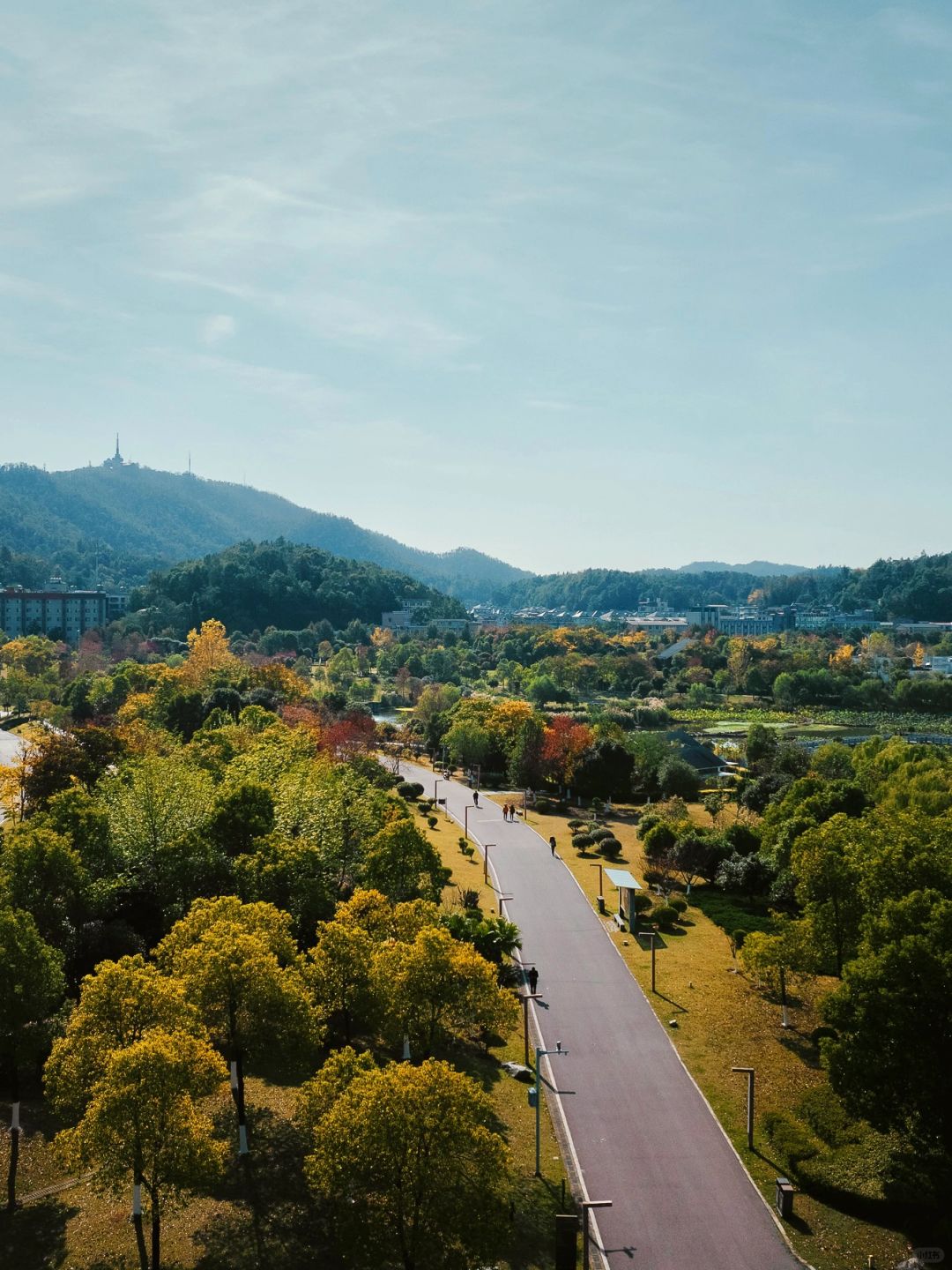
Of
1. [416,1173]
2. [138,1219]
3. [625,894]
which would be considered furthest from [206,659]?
[416,1173]

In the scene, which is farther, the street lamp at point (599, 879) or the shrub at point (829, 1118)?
the street lamp at point (599, 879)

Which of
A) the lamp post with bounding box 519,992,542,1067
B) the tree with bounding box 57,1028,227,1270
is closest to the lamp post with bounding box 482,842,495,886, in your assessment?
the lamp post with bounding box 519,992,542,1067

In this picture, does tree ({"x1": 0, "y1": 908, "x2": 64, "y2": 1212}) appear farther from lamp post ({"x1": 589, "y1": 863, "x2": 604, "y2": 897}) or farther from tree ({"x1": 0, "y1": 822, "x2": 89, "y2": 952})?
lamp post ({"x1": 589, "y1": 863, "x2": 604, "y2": 897})

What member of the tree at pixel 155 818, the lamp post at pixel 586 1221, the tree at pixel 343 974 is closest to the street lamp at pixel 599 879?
the tree at pixel 155 818

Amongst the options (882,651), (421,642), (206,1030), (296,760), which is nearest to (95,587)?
(421,642)

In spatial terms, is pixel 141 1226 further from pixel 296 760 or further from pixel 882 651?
pixel 882 651

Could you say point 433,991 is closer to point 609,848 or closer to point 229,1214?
point 229,1214

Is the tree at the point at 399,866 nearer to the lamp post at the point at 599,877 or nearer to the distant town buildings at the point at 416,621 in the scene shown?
the lamp post at the point at 599,877
